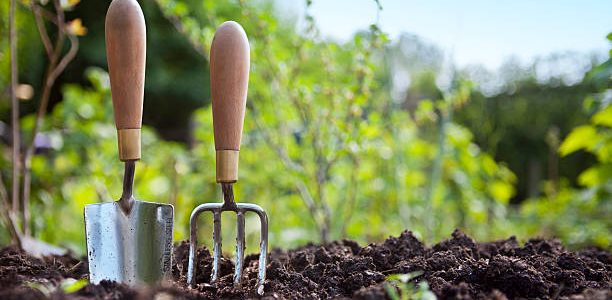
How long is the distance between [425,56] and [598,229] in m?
1.58

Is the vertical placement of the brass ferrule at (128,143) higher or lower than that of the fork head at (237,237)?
higher

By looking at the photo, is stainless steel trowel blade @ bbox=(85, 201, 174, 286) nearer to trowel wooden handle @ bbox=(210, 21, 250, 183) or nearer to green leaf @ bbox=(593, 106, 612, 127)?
trowel wooden handle @ bbox=(210, 21, 250, 183)

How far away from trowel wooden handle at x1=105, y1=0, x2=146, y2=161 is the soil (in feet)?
1.13

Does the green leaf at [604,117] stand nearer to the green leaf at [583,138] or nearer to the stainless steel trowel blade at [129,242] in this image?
the green leaf at [583,138]

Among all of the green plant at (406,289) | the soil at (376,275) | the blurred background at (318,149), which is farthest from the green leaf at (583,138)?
the green plant at (406,289)

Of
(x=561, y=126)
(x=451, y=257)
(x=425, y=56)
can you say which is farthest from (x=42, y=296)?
(x=561, y=126)

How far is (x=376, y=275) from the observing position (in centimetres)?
130

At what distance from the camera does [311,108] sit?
8.75 feet

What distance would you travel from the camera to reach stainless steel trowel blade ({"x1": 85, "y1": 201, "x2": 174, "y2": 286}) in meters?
1.38

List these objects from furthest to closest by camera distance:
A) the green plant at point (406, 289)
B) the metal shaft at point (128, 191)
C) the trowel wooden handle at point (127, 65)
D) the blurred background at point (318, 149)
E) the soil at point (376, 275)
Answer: the blurred background at point (318, 149), the metal shaft at point (128, 191), the trowel wooden handle at point (127, 65), the soil at point (376, 275), the green plant at point (406, 289)

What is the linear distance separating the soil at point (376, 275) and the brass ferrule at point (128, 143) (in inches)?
11.8

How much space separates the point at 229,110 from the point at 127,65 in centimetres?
25

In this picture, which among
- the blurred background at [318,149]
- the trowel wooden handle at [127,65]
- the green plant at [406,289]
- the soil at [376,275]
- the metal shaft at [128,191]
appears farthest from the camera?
the blurred background at [318,149]

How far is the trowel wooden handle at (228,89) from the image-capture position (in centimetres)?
134
